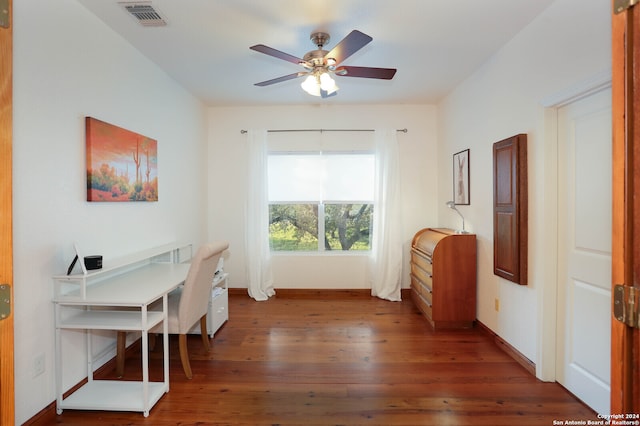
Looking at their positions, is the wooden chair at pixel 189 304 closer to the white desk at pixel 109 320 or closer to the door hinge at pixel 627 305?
the white desk at pixel 109 320

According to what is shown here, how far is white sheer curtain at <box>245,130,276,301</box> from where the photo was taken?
4.24 m

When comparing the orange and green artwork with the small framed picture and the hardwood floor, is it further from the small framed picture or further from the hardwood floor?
the small framed picture

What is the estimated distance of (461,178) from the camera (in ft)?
11.6

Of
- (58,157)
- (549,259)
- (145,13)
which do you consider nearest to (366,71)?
(145,13)

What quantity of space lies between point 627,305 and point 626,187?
323 mm

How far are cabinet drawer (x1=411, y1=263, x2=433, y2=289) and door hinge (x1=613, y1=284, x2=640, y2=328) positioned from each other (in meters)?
2.43

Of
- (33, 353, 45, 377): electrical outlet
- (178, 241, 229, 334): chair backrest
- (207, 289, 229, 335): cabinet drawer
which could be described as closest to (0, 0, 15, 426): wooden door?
(33, 353, 45, 377): electrical outlet

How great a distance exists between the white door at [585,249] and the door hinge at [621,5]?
4.10ft

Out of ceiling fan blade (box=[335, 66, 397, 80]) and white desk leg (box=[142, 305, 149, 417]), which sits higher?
ceiling fan blade (box=[335, 66, 397, 80])

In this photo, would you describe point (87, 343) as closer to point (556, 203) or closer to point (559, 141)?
point (556, 203)

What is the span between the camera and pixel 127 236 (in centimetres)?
262

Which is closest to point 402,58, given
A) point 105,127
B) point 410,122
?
point 410,122

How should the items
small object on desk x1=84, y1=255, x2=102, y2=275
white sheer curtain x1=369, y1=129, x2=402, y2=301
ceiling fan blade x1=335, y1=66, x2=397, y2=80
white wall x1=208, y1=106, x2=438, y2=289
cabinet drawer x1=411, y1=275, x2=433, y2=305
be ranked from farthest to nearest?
white wall x1=208, y1=106, x2=438, y2=289
white sheer curtain x1=369, y1=129, x2=402, y2=301
cabinet drawer x1=411, y1=275, x2=433, y2=305
ceiling fan blade x1=335, y1=66, x2=397, y2=80
small object on desk x1=84, y1=255, x2=102, y2=275

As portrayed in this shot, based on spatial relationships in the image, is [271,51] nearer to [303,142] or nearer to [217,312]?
[303,142]
